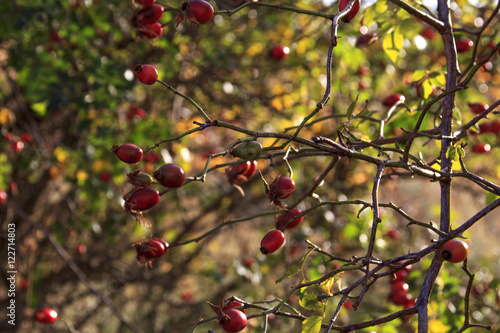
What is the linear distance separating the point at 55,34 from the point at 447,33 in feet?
6.52

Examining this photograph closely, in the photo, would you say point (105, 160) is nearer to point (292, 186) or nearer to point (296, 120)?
point (296, 120)

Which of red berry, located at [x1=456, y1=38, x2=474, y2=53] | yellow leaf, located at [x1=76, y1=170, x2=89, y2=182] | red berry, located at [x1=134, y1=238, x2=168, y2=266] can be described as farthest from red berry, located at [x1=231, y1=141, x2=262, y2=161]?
yellow leaf, located at [x1=76, y1=170, x2=89, y2=182]

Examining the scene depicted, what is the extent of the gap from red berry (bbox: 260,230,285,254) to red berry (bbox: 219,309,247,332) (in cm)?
21

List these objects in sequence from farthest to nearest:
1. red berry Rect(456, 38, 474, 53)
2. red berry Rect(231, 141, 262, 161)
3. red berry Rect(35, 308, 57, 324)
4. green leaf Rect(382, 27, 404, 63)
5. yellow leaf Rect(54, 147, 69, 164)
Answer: yellow leaf Rect(54, 147, 69, 164)
red berry Rect(35, 308, 57, 324)
red berry Rect(456, 38, 474, 53)
green leaf Rect(382, 27, 404, 63)
red berry Rect(231, 141, 262, 161)

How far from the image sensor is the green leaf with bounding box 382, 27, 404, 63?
4.77ft

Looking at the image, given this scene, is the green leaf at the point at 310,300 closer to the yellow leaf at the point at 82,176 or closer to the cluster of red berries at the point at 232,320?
the cluster of red berries at the point at 232,320

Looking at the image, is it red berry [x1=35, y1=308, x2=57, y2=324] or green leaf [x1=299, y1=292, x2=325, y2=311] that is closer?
green leaf [x1=299, y1=292, x2=325, y2=311]

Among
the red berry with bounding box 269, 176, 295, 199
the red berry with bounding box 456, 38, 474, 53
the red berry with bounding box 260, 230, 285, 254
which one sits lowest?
the red berry with bounding box 260, 230, 285, 254

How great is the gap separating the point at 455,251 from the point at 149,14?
1.00 m

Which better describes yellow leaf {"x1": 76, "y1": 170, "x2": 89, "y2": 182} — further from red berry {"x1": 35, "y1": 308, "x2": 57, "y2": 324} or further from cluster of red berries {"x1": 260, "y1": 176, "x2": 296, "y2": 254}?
cluster of red berries {"x1": 260, "y1": 176, "x2": 296, "y2": 254}

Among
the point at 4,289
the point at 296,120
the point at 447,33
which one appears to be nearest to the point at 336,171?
the point at 296,120

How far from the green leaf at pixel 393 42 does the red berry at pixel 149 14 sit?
2.28 feet

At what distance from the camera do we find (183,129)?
3.93m

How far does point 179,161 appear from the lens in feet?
9.39
